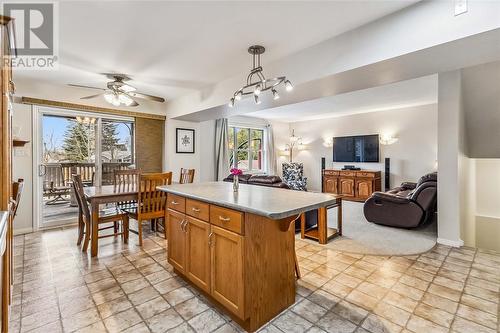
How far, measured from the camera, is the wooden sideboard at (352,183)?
635 cm

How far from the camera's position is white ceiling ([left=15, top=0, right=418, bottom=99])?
2.05m

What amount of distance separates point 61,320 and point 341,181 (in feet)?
21.5

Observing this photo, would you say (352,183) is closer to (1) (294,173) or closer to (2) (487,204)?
(1) (294,173)

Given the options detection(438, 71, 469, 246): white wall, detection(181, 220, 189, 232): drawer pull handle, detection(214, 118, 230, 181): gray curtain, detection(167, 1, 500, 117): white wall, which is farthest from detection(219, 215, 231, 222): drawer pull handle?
detection(214, 118, 230, 181): gray curtain

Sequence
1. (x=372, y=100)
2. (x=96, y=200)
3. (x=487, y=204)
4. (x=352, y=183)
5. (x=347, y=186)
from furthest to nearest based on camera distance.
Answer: (x=347, y=186)
(x=352, y=183)
(x=372, y=100)
(x=487, y=204)
(x=96, y=200)

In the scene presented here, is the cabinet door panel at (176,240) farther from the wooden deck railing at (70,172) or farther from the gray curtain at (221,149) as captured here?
the gray curtain at (221,149)

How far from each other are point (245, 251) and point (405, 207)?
11.4ft

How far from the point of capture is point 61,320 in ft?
6.04

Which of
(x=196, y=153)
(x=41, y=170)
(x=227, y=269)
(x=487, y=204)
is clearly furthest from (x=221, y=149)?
(x=487, y=204)

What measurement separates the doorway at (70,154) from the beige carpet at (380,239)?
12.8ft

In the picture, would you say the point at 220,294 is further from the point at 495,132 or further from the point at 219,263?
the point at 495,132

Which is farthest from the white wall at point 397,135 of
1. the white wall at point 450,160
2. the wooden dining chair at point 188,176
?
the wooden dining chair at point 188,176

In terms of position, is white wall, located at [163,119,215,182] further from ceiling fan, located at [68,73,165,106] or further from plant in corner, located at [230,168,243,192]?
plant in corner, located at [230,168,243,192]

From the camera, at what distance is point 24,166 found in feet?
12.8
